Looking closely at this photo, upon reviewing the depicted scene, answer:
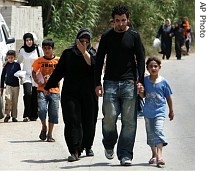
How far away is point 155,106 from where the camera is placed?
380 inches

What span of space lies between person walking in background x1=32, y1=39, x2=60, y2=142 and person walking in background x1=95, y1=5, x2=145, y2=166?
2.12 metres

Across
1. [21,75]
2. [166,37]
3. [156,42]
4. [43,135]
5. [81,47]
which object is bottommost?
[43,135]

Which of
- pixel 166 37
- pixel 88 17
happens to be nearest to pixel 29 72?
pixel 166 37

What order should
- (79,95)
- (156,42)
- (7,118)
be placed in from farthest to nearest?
(156,42), (7,118), (79,95)

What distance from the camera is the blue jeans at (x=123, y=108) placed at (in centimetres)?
948

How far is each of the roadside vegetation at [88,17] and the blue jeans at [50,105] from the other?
50.0 feet

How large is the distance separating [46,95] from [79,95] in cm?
162

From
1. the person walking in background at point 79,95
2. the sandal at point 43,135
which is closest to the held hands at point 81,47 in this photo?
the person walking in background at point 79,95

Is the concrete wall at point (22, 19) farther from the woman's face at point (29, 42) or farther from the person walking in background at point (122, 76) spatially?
the person walking in background at point (122, 76)

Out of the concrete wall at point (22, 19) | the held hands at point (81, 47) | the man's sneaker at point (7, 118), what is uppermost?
the concrete wall at point (22, 19)

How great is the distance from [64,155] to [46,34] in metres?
Answer: 20.6

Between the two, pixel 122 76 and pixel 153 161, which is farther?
pixel 153 161

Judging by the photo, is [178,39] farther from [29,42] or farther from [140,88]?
[140,88]
